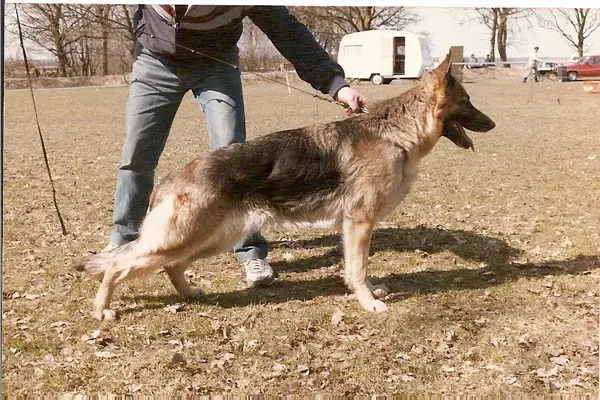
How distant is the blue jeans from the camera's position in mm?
3264

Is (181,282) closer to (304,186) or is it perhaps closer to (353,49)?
(304,186)

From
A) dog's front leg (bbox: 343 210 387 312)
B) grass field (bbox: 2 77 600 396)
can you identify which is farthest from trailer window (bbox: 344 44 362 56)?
dog's front leg (bbox: 343 210 387 312)

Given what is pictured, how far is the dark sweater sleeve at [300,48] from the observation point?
3.02 metres

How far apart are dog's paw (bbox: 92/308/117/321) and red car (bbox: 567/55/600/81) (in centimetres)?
297

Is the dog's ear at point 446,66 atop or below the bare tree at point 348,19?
below

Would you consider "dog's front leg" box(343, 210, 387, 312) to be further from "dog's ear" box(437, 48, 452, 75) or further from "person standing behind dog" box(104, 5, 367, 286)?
"dog's ear" box(437, 48, 452, 75)

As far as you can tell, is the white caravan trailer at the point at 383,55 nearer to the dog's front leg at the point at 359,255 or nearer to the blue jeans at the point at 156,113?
the blue jeans at the point at 156,113

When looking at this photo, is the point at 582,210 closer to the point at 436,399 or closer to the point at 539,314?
the point at 539,314

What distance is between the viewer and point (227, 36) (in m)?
3.12

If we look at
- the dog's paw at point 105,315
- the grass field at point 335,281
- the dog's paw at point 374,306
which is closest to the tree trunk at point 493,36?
the grass field at point 335,281

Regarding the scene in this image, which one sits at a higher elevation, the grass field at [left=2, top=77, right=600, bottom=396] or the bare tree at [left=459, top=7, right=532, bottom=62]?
the bare tree at [left=459, top=7, right=532, bottom=62]

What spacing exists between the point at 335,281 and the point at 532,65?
1.79 m

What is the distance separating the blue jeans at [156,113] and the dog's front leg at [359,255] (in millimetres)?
856

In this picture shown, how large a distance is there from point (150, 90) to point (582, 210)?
2.84 meters
